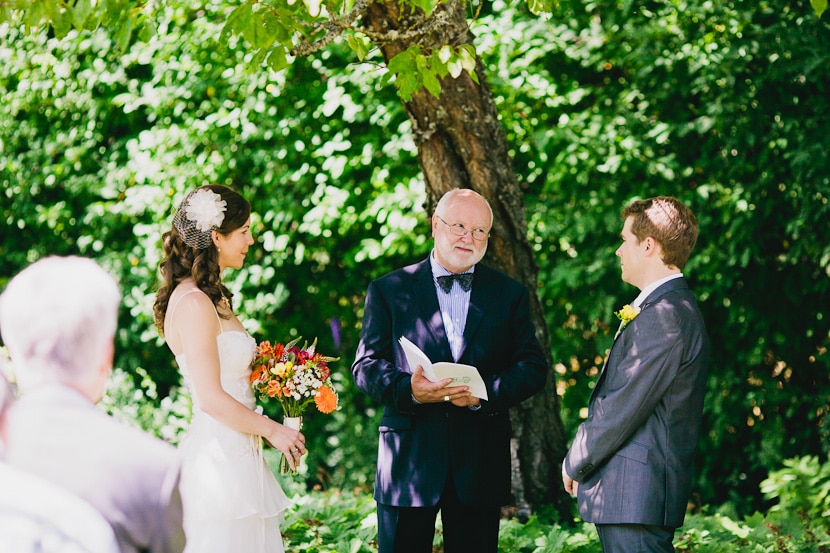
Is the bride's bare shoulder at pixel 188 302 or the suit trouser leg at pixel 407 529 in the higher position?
the bride's bare shoulder at pixel 188 302

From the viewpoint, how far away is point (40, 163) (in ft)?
27.6

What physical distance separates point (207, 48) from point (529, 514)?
4202 millimetres

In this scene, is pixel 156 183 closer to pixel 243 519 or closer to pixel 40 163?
A: pixel 40 163

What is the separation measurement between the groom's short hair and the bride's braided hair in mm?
1590

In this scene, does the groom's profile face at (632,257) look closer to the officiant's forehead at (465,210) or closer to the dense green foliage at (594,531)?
the officiant's forehead at (465,210)

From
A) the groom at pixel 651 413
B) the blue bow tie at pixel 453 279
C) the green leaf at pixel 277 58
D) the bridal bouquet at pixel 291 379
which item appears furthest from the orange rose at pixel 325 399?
the green leaf at pixel 277 58

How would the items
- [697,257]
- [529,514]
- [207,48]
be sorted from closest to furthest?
[529,514], [697,257], [207,48]

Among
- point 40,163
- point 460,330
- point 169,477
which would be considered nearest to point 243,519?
point 460,330

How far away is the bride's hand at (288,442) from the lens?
146 inches

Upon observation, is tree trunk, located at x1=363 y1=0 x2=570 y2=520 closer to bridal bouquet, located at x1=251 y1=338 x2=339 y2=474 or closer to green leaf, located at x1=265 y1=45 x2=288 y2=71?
green leaf, located at x1=265 y1=45 x2=288 y2=71

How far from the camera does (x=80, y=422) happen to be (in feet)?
6.14

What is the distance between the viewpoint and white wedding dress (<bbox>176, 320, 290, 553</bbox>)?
3.63m

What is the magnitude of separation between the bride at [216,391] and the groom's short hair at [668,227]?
1.57 metres

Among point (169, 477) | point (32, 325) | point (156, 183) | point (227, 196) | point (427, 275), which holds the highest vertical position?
point (156, 183)
